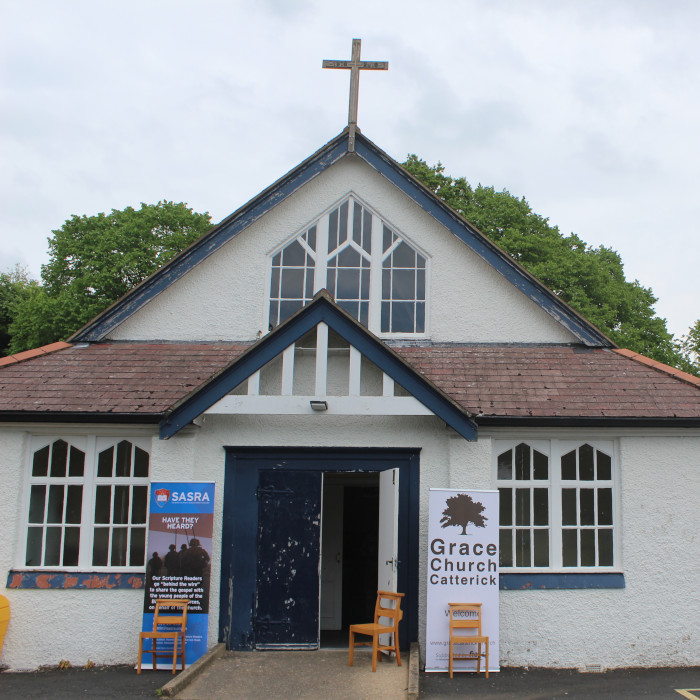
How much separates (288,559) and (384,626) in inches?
61.9

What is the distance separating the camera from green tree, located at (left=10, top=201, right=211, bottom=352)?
27656 millimetres

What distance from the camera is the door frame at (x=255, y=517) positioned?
31.1ft

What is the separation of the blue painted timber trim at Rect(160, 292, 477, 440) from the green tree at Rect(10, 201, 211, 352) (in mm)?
19562

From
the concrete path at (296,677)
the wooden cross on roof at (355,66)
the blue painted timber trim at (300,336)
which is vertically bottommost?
the concrete path at (296,677)

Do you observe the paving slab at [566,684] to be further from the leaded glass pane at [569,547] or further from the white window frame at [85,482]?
the white window frame at [85,482]

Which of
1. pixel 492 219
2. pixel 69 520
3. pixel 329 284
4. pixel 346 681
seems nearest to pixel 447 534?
pixel 346 681

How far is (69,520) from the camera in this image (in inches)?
388

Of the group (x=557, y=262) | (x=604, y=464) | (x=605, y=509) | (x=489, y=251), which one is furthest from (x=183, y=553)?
(x=557, y=262)

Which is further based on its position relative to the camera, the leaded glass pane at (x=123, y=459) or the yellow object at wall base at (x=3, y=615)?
the leaded glass pane at (x=123, y=459)

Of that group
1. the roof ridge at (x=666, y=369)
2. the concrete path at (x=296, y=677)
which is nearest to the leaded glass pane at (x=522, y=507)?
the concrete path at (x=296, y=677)

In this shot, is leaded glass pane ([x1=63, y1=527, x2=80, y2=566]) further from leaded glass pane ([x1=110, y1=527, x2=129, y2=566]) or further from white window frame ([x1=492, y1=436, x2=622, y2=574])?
white window frame ([x1=492, y1=436, x2=622, y2=574])

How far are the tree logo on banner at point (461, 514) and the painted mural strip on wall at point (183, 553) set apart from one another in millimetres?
2890

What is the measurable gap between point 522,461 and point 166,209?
22.6 meters

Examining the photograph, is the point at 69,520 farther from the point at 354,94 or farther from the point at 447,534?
the point at 354,94
